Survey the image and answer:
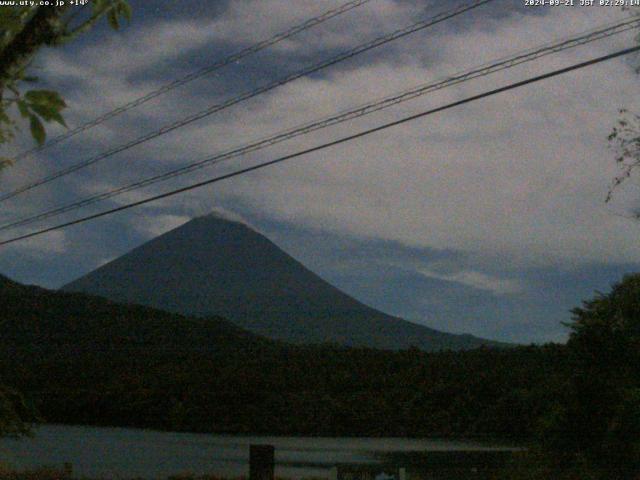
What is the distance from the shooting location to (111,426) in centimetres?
4625

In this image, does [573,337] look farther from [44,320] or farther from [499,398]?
[44,320]

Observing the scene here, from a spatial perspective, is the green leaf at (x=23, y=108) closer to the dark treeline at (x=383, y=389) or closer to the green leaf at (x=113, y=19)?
the green leaf at (x=113, y=19)

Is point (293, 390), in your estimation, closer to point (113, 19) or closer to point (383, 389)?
point (383, 389)

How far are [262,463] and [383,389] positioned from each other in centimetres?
2845

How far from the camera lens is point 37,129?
4523 millimetres

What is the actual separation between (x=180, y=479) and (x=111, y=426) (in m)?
29.1

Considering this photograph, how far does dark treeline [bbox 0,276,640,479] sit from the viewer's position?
16.9 m

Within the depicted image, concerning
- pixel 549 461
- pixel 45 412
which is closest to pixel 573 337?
pixel 549 461

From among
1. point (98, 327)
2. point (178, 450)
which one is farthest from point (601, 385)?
point (98, 327)

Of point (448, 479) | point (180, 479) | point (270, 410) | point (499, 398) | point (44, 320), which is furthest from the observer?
point (44, 320)

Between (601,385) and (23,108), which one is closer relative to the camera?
(23,108)

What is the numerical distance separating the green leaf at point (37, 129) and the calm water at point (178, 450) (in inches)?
805

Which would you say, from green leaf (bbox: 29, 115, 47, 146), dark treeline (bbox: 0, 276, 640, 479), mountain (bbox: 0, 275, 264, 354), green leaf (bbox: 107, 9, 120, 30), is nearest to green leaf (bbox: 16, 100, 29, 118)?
green leaf (bbox: 29, 115, 47, 146)

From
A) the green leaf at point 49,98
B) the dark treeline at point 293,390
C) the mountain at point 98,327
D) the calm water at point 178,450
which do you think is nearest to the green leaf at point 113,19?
the green leaf at point 49,98
